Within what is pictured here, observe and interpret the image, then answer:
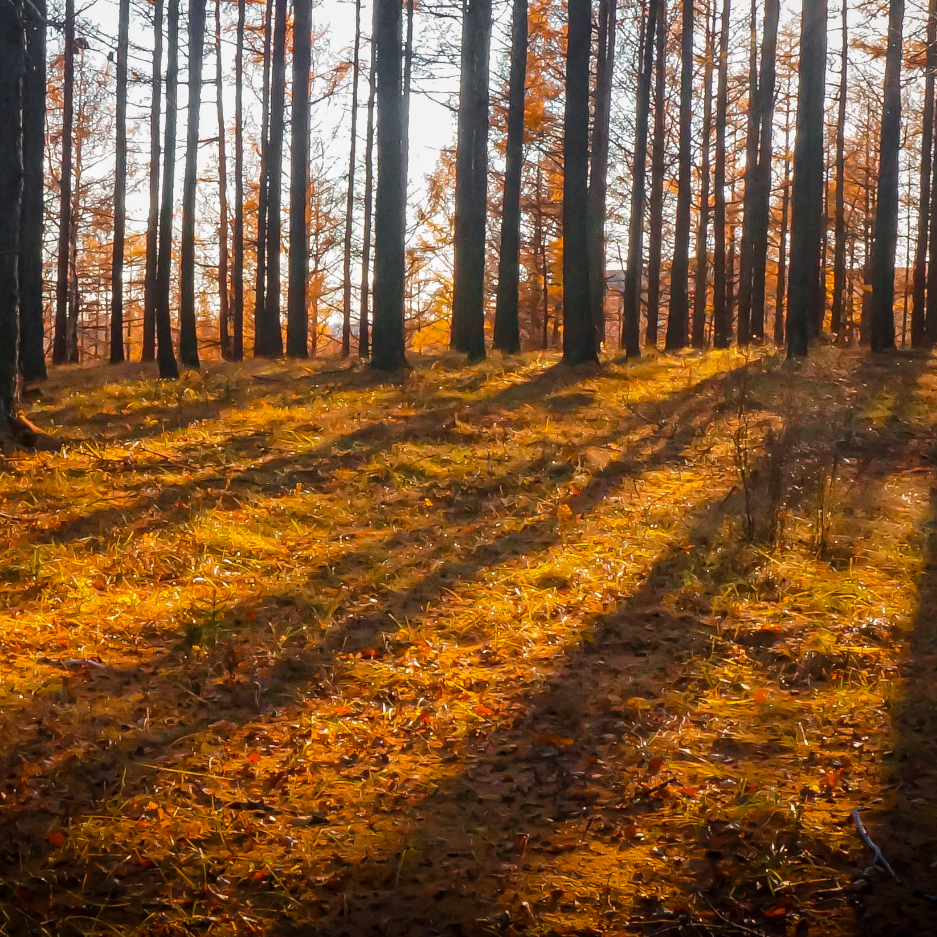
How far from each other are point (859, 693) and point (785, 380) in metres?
8.02

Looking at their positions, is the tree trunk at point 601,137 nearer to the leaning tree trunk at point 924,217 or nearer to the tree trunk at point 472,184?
the tree trunk at point 472,184

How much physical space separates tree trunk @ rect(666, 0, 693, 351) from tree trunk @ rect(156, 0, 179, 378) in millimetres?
9510

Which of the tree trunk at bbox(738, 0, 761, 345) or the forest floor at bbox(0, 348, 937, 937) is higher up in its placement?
the tree trunk at bbox(738, 0, 761, 345)

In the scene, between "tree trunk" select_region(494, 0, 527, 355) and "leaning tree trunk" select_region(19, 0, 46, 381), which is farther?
"tree trunk" select_region(494, 0, 527, 355)

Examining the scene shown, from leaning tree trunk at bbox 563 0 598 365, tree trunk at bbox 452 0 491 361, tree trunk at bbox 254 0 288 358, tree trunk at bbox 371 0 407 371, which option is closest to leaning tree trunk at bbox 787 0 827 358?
leaning tree trunk at bbox 563 0 598 365

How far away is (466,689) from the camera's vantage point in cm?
439

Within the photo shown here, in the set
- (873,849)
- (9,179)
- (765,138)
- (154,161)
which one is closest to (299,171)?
(154,161)

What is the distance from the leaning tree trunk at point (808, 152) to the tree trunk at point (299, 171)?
839 centimetres

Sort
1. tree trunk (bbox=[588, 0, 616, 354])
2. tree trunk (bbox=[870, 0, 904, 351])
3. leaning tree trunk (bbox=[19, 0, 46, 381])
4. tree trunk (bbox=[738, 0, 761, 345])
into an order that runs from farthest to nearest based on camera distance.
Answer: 1. tree trunk (bbox=[738, 0, 761, 345])
2. tree trunk (bbox=[588, 0, 616, 354])
3. tree trunk (bbox=[870, 0, 904, 351])
4. leaning tree trunk (bbox=[19, 0, 46, 381])

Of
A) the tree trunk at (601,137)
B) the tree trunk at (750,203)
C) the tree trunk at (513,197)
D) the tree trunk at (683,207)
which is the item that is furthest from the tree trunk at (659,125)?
the tree trunk at (513,197)

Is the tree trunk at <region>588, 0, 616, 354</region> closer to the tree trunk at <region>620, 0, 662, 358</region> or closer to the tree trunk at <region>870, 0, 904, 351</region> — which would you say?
the tree trunk at <region>620, 0, 662, 358</region>

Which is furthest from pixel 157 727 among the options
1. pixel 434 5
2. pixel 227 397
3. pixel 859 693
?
pixel 434 5

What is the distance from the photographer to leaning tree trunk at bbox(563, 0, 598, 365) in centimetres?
1300

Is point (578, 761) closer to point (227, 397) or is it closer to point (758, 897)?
point (758, 897)
